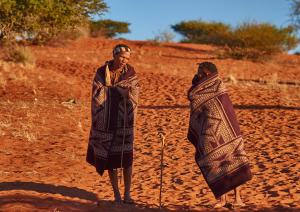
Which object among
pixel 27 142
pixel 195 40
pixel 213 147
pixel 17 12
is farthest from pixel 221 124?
pixel 195 40

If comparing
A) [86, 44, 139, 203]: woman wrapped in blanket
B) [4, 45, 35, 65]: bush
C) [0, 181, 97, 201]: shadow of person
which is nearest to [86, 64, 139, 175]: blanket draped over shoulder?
[86, 44, 139, 203]: woman wrapped in blanket

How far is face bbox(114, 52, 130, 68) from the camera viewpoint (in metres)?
6.48

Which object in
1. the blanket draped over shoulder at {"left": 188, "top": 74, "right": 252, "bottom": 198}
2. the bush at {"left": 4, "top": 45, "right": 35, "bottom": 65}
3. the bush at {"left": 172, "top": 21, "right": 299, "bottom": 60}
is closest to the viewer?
the blanket draped over shoulder at {"left": 188, "top": 74, "right": 252, "bottom": 198}

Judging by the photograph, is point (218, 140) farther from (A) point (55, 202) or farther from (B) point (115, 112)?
(A) point (55, 202)

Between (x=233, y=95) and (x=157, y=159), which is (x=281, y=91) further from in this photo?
(x=157, y=159)

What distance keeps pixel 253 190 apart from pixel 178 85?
1117 centimetres

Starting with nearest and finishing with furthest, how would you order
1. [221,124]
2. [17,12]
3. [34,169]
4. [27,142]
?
[221,124] < [34,169] < [27,142] < [17,12]

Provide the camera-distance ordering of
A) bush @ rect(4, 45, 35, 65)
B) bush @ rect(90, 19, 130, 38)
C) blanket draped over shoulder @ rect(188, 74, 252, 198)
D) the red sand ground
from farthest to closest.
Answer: bush @ rect(90, 19, 130, 38)
bush @ rect(4, 45, 35, 65)
the red sand ground
blanket draped over shoulder @ rect(188, 74, 252, 198)

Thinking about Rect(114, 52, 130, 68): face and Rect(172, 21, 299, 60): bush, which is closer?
Rect(114, 52, 130, 68): face

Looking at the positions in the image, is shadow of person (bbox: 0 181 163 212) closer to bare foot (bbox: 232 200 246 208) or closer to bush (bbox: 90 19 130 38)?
bare foot (bbox: 232 200 246 208)

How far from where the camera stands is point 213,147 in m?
6.31

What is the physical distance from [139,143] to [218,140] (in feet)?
16.2

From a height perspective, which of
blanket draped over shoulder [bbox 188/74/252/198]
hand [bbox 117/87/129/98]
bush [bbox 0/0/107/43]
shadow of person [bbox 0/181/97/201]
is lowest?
shadow of person [bbox 0/181/97/201]

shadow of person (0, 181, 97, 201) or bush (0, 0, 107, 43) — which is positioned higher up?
bush (0, 0, 107, 43)
